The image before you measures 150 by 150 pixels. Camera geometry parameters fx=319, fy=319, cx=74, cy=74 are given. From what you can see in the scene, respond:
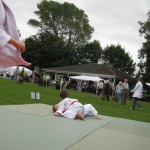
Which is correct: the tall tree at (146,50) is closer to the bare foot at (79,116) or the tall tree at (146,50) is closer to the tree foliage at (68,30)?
the tree foliage at (68,30)

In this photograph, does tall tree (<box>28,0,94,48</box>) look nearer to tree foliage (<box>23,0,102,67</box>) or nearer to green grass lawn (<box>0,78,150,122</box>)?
tree foliage (<box>23,0,102,67</box>)

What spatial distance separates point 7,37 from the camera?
7.82 ft

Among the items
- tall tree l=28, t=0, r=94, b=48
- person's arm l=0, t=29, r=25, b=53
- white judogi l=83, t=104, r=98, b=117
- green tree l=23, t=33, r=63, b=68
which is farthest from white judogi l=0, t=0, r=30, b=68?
tall tree l=28, t=0, r=94, b=48

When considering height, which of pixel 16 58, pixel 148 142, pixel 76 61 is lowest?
pixel 148 142

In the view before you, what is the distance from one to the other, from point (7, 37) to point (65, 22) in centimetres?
6806

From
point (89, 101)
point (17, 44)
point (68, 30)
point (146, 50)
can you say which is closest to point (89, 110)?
point (17, 44)

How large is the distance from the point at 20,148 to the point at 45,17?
66.7 metres

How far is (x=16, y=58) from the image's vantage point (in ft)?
8.40

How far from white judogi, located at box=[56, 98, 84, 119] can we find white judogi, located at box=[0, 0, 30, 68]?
25.9ft

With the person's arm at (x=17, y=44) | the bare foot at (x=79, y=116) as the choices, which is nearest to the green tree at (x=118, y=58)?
the bare foot at (x=79, y=116)

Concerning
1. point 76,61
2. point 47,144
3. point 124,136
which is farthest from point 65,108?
point 76,61

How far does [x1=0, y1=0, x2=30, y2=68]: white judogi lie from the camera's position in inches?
93.5

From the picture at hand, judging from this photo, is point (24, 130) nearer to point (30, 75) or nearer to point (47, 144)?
point (47, 144)

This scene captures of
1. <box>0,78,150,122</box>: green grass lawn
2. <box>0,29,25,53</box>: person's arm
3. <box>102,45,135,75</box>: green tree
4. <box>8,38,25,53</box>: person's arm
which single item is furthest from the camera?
<box>102,45,135,75</box>: green tree
